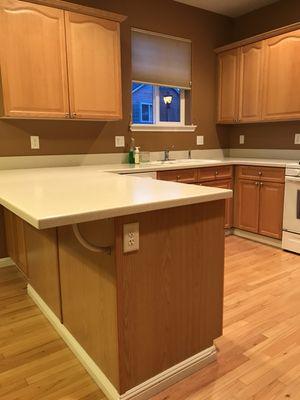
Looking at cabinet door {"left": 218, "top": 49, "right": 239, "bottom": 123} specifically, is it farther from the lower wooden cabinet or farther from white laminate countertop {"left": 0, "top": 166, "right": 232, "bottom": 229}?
white laminate countertop {"left": 0, "top": 166, "right": 232, "bottom": 229}

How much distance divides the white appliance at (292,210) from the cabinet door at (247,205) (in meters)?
0.38

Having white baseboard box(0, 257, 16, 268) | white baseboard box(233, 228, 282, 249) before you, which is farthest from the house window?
white baseboard box(0, 257, 16, 268)

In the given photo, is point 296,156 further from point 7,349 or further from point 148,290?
point 7,349

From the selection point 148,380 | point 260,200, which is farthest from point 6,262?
point 260,200

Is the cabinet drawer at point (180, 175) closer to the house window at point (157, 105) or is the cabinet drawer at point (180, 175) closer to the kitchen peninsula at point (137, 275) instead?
the house window at point (157, 105)

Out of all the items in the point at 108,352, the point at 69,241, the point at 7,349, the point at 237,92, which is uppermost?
the point at 237,92

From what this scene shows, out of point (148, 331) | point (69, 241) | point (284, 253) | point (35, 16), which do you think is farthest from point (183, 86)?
point (148, 331)

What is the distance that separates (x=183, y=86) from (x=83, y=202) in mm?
3277

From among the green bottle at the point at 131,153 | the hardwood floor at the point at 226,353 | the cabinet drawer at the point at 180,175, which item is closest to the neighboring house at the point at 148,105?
the green bottle at the point at 131,153

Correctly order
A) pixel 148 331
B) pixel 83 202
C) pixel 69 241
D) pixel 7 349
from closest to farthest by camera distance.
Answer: pixel 83 202
pixel 148 331
pixel 69 241
pixel 7 349

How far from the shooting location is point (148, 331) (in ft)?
4.72

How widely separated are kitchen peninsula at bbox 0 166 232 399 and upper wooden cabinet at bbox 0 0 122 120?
1.28m

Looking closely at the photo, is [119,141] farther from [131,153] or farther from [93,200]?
[93,200]

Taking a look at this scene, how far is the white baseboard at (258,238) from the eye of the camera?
3.54 meters
